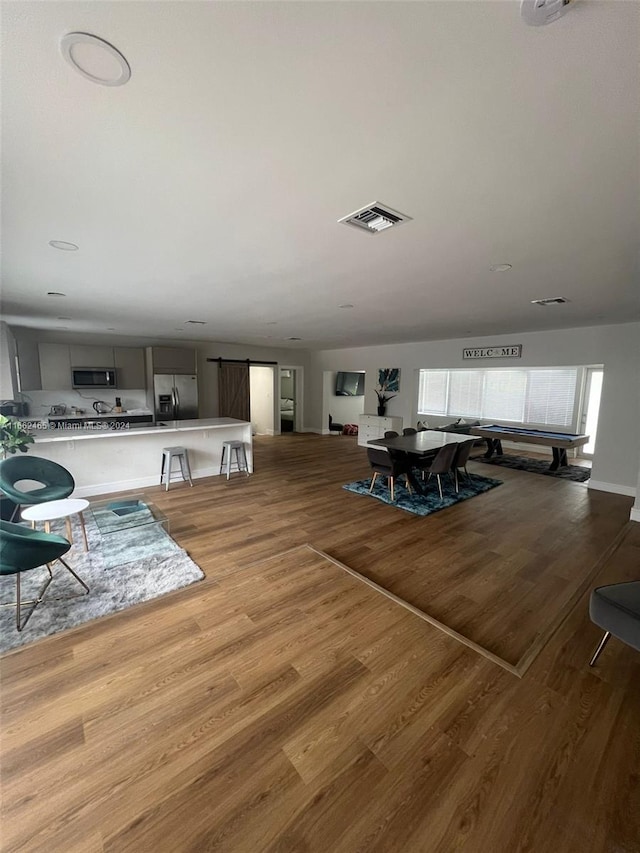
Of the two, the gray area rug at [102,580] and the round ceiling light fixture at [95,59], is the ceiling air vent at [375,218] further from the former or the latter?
the gray area rug at [102,580]

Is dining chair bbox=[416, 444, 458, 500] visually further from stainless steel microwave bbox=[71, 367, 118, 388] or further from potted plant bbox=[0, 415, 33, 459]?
stainless steel microwave bbox=[71, 367, 118, 388]

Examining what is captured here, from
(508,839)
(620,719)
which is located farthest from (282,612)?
(620,719)

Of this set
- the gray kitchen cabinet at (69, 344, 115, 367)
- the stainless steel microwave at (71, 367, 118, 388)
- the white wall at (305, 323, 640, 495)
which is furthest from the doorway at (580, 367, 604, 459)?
the gray kitchen cabinet at (69, 344, 115, 367)

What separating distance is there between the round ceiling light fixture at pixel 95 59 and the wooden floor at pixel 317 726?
2.60 m

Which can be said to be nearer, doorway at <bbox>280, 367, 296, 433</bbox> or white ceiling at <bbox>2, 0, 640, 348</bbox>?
white ceiling at <bbox>2, 0, 640, 348</bbox>

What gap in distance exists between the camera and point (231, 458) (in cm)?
625

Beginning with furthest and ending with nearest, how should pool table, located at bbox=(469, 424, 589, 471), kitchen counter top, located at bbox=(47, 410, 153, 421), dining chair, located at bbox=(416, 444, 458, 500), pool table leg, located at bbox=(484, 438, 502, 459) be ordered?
1. pool table leg, located at bbox=(484, 438, 502, 459)
2. kitchen counter top, located at bbox=(47, 410, 153, 421)
3. pool table, located at bbox=(469, 424, 589, 471)
4. dining chair, located at bbox=(416, 444, 458, 500)

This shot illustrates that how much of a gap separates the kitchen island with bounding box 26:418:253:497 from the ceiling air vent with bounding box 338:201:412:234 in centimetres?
431

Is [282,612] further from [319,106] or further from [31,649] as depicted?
[319,106]

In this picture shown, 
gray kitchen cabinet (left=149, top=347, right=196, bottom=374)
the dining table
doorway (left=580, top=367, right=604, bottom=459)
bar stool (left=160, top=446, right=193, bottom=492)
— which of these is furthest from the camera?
doorway (left=580, top=367, right=604, bottom=459)

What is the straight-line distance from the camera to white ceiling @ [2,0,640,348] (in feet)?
2.94

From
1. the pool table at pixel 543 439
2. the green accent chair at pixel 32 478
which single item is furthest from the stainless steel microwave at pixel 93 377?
the pool table at pixel 543 439

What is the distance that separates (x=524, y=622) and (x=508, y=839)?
141cm

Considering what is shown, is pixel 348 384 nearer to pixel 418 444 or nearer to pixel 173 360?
pixel 173 360
